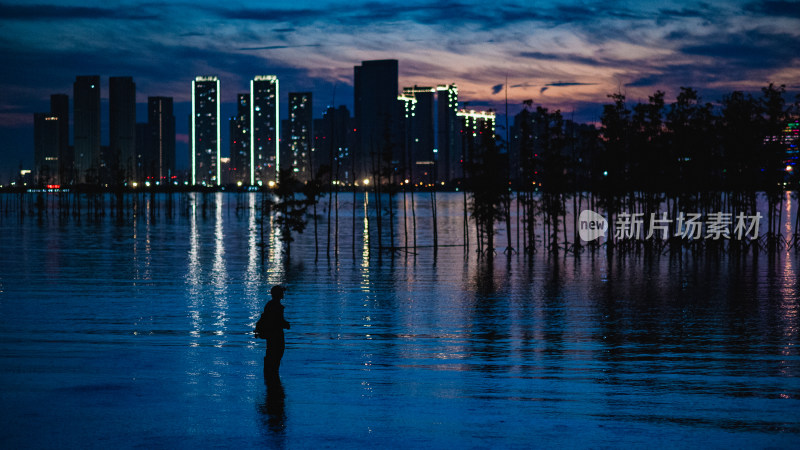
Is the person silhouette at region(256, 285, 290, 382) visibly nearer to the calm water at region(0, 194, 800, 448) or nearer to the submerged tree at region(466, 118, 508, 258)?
the calm water at region(0, 194, 800, 448)

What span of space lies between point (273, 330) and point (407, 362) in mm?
3644

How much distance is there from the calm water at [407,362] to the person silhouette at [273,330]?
0.40 meters

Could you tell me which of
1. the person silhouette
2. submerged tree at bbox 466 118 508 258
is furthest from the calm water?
submerged tree at bbox 466 118 508 258

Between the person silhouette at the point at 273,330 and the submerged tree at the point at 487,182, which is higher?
the submerged tree at the point at 487,182

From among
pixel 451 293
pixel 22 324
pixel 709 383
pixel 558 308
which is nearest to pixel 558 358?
pixel 709 383

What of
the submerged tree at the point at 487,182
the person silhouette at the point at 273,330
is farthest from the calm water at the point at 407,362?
the submerged tree at the point at 487,182

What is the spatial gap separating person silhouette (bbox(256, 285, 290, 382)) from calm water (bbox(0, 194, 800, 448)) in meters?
0.40

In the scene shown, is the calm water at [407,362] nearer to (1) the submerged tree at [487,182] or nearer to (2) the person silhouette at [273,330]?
(2) the person silhouette at [273,330]

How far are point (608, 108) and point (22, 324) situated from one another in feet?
156

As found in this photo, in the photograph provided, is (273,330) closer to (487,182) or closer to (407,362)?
(407,362)

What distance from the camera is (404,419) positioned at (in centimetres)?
1165

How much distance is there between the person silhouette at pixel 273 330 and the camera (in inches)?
555

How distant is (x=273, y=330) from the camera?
1409 cm

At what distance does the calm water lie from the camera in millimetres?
11062
